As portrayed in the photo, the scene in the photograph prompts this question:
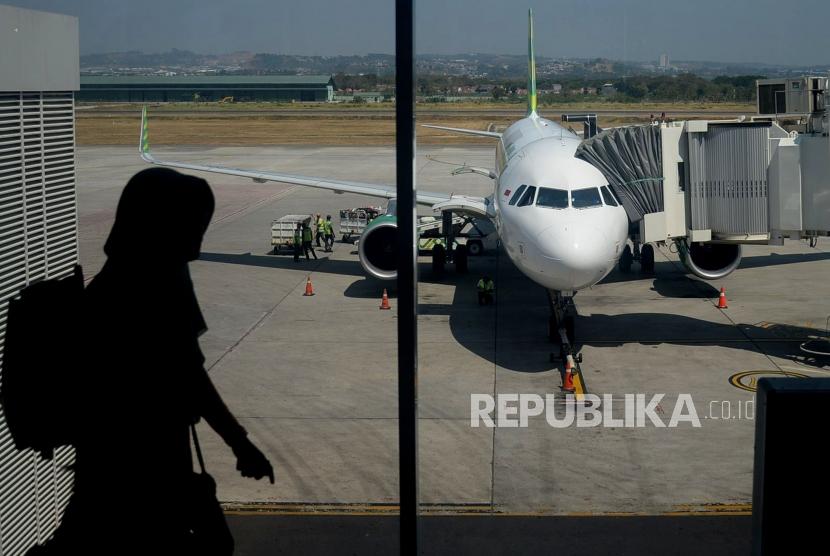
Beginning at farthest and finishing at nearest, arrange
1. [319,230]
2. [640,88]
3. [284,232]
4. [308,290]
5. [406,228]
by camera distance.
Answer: [319,230], [640,88], [284,232], [308,290], [406,228]

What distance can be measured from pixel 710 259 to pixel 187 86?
14636 millimetres

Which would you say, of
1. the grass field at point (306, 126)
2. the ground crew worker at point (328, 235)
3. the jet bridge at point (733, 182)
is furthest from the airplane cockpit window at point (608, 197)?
the grass field at point (306, 126)

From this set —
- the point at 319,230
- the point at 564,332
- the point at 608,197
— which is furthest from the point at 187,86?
the point at 319,230

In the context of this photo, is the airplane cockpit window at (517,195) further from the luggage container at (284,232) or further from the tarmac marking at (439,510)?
the luggage container at (284,232)

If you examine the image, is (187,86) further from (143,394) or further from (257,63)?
(143,394)

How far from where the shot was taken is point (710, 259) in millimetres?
20312

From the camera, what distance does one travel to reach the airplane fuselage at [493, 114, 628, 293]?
49.4 ft

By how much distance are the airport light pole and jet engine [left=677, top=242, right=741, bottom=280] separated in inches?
613

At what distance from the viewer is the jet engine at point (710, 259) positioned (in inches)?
790

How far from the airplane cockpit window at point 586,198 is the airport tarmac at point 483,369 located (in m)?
2.53

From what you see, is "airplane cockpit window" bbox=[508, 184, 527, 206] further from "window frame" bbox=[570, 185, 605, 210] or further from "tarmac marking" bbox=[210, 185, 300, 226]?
"tarmac marking" bbox=[210, 185, 300, 226]

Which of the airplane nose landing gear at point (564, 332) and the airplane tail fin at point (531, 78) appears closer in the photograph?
the airplane nose landing gear at point (564, 332)

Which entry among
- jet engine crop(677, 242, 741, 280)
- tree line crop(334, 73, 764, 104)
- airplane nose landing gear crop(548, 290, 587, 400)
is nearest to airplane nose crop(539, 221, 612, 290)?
airplane nose landing gear crop(548, 290, 587, 400)

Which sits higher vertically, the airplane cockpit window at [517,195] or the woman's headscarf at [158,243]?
the airplane cockpit window at [517,195]
